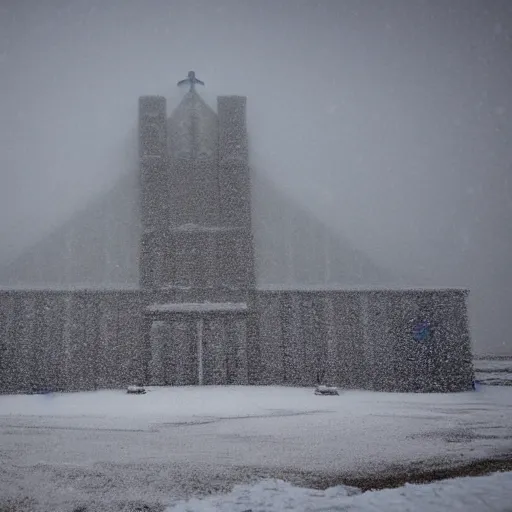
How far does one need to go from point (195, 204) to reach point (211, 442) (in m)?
14.9

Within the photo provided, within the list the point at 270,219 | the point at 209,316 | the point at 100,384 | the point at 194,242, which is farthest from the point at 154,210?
the point at 270,219

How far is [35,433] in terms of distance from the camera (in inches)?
338

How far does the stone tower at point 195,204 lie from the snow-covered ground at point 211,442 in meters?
6.75

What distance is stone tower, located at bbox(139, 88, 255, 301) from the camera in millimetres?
19719

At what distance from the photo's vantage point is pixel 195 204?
21234mm

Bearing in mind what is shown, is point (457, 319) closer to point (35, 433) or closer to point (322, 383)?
point (322, 383)

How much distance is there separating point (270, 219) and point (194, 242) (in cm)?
910

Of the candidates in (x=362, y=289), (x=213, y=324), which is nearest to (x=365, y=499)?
(x=213, y=324)

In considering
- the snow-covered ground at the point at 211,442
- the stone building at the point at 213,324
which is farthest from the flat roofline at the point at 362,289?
the snow-covered ground at the point at 211,442

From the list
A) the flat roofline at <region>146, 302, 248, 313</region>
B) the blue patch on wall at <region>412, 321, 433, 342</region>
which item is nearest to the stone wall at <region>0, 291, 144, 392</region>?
the flat roofline at <region>146, 302, 248, 313</region>

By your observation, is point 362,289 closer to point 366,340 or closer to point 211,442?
point 366,340

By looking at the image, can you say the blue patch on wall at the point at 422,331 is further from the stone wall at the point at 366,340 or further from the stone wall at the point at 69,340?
the stone wall at the point at 69,340

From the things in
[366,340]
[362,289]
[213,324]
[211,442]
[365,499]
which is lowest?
[211,442]

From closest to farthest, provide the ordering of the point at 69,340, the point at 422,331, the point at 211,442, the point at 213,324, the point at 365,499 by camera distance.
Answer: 1. the point at 365,499
2. the point at 211,442
3. the point at 69,340
4. the point at 422,331
5. the point at 213,324
